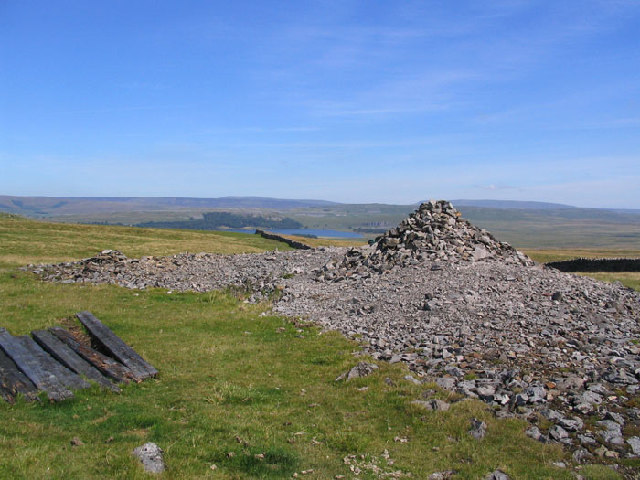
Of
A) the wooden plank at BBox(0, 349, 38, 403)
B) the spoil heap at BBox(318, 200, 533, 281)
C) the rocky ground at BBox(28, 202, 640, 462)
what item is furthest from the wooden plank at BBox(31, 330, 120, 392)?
the spoil heap at BBox(318, 200, 533, 281)

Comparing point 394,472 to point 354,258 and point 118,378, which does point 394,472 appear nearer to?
point 118,378

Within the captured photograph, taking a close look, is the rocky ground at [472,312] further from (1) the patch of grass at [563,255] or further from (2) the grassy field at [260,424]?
(1) the patch of grass at [563,255]

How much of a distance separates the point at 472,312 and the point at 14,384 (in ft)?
51.1

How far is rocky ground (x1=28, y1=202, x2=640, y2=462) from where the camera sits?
36.4 ft

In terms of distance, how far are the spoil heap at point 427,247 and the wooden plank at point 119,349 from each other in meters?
14.3

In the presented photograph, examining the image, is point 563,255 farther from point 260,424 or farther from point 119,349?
point 260,424

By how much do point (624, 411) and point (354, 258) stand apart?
71.1 feet

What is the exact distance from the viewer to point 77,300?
24547 mm

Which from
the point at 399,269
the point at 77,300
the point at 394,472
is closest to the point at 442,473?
the point at 394,472

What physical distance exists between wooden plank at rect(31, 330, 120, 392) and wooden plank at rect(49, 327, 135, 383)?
15 cm

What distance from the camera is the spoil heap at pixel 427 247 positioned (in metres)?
28.0

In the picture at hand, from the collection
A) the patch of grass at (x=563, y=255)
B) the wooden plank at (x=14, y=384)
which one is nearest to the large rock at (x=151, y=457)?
the wooden plank at (x=14, y=384)

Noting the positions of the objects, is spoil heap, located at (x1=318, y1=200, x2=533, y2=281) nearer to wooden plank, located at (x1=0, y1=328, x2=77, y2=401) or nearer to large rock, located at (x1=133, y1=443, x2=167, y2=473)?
wooden plank, located at (x1=0, y1=328, x2=77, y2=401)

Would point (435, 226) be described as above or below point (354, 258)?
above
